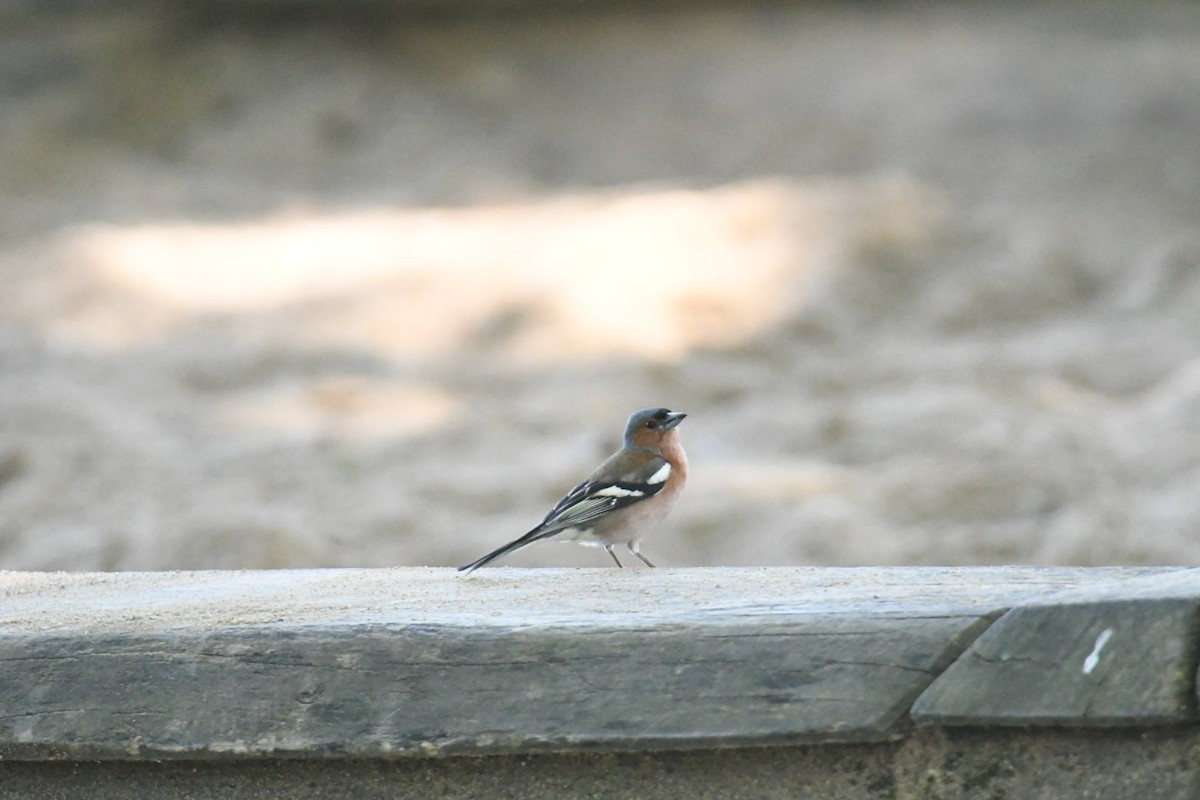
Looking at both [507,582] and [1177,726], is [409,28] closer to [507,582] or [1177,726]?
[507,582]

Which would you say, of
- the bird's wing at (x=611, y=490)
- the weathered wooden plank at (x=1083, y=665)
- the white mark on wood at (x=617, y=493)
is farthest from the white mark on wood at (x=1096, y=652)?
the white mark on wood at (x=617, y=493)

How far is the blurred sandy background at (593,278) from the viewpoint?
721 cm

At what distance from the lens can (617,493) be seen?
382 centimetres

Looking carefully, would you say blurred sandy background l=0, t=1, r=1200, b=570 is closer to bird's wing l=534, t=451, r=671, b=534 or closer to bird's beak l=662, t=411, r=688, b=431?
bird's beak l=662, t=411, r=688, b=431

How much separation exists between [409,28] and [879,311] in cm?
419

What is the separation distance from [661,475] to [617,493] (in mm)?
149

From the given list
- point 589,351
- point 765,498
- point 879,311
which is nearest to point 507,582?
point 765,498

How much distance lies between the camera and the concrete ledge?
2.16 meters

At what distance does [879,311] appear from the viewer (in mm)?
8977

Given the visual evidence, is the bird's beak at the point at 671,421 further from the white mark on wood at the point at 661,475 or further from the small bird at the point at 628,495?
the white mark on wood at the point at 661,475

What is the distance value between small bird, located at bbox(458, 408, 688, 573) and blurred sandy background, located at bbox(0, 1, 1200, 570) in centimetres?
274

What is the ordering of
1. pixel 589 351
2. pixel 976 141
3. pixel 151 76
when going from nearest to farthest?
pixel 589 351
pixel 976 141
pixel 151 76

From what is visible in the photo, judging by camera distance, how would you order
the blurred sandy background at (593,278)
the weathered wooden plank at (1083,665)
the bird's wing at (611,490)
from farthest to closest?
the blurred sandy background at (593,278), the bird's wing at (611,490), the weathered wooden plank at (1083,665)

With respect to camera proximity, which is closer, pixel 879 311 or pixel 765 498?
pixel 765 498
